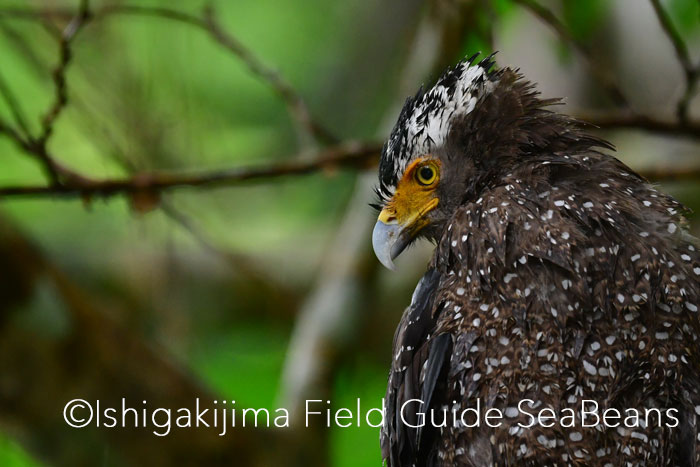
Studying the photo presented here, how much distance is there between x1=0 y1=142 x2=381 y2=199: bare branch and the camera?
4.21m

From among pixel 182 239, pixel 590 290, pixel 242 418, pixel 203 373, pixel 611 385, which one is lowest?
pixel 203 373

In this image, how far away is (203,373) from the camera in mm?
7188

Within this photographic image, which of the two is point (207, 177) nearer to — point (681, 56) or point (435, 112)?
point (435, 112)

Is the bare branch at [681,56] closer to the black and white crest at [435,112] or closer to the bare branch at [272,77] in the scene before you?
the black and white crest at [435,112]

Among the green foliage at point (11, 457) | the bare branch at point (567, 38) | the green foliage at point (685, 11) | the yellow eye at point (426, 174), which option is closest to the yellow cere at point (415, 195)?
the yellow eye at point (426, 174)

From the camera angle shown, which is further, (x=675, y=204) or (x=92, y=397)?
(x=92, y=397)

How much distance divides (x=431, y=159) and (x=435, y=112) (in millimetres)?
171

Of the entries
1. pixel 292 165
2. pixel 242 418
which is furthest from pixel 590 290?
pixel 242 418

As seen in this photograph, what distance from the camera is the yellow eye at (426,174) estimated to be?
3.36 m

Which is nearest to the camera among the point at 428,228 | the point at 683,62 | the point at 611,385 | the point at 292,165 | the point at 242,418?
the point at 611,385

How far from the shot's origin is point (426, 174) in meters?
3.39

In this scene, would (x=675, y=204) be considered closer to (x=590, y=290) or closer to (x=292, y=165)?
(x=590, y=290)

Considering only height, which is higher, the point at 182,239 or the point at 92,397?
the point at 182,239

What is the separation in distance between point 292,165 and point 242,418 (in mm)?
1476
